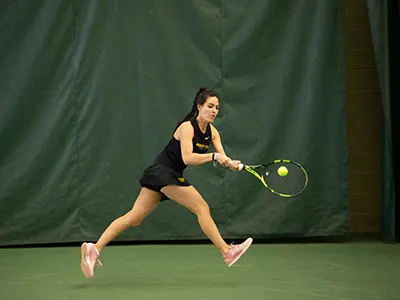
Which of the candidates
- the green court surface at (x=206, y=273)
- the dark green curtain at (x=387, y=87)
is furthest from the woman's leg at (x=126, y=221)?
the dark green curtain at (x=387, y=87)

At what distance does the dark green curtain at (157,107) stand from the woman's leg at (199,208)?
2.08 meters

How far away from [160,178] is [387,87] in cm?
303

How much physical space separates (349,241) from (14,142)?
3479 millimetres

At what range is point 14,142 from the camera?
7.86 m

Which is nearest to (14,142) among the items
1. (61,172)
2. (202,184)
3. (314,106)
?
(61,172)

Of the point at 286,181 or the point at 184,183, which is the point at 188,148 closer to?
the point at 184,183

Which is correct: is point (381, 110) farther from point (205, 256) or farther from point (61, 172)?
point (61, 172)

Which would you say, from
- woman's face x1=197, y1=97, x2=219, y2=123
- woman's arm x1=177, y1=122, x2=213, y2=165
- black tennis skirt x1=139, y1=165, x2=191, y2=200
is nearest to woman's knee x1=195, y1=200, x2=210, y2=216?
black tennis skirt x1=139, y1=165, x2=191, y2=200

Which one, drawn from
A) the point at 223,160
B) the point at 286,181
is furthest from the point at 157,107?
the point at 223,160

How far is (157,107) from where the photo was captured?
7895mm

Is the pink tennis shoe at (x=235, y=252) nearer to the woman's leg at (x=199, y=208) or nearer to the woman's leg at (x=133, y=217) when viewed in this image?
the woman's leg at (x=199, y=208)

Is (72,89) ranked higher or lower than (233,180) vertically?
higher

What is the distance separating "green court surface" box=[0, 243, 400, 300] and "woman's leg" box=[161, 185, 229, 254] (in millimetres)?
315

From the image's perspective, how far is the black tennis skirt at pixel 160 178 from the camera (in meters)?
5.85
